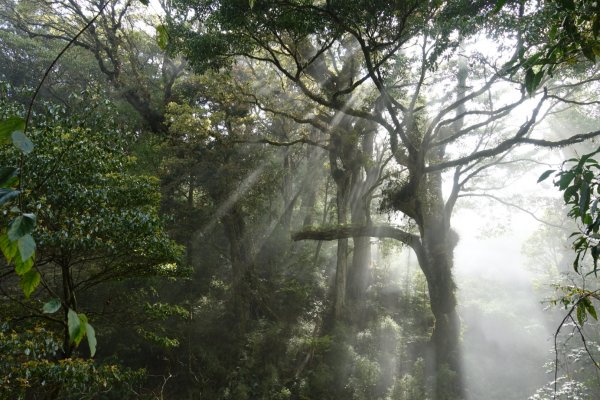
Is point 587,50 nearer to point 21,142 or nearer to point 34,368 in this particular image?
point 21,142

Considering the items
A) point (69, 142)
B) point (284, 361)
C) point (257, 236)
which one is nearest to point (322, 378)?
point (284, 361)

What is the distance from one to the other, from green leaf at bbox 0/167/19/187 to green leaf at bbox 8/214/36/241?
6cm

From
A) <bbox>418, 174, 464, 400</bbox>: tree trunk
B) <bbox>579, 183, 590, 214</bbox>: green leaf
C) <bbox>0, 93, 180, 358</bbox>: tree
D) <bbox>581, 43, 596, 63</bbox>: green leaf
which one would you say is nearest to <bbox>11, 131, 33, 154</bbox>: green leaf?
<bbox>579, 183, 590, 214</bbox>: green leaf

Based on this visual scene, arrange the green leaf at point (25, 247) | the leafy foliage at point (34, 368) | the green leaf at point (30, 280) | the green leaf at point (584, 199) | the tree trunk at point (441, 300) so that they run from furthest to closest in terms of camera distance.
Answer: the tree trunk at point (441, 300)
the leafy foliage at point (34, 368)
the green leaf at point (584, 199)
the green leaf at point (30, 280)
the green leaf at point (25, 247)

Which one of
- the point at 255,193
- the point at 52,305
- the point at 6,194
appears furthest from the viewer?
the point at 255,193

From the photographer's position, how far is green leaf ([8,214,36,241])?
0.64 metres

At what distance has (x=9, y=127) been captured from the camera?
68 centimetres

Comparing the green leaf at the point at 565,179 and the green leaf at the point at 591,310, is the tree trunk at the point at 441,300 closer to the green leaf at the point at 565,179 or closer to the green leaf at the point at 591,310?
the green leaf at the point at 591,310

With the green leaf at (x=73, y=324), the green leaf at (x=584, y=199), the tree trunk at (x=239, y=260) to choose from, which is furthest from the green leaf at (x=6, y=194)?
the tree trunk at (x=239, y=260)

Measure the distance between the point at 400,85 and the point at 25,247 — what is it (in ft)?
33.8

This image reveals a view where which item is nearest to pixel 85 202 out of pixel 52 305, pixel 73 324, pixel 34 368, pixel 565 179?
pixel 34 368

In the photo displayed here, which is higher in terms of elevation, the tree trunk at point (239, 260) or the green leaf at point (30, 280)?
the tree trunk at point (239, 260)

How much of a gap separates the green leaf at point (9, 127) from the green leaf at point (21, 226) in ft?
0.45

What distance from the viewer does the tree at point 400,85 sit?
6883 millimetres
